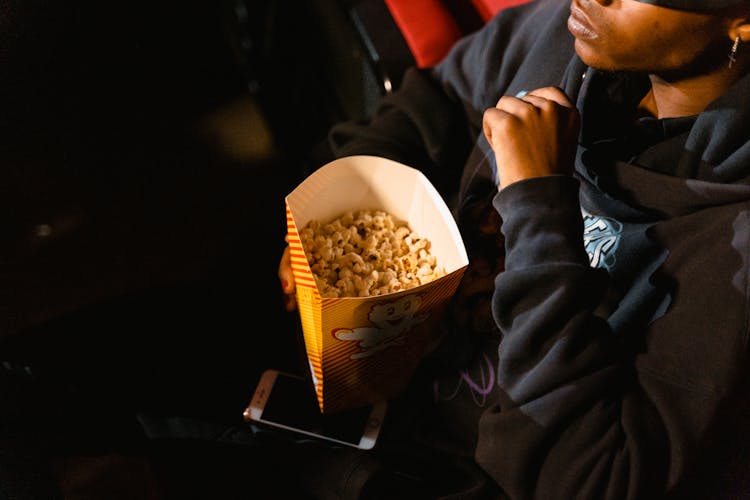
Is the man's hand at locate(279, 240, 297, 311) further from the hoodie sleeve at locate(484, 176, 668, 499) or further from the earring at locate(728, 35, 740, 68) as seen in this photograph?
the earring at locate(728, 35, 740, 68)

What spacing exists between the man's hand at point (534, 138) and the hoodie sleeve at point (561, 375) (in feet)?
0.09

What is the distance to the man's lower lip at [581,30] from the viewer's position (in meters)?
0.79

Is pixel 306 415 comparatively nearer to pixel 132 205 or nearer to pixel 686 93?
pixel 132 205

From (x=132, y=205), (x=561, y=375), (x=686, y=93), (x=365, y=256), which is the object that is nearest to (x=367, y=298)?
(x=365, y=256)

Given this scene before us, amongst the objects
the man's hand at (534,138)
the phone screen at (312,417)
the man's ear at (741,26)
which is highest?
the man's ear at (741,26)

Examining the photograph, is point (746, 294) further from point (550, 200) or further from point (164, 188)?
point (164, 188)

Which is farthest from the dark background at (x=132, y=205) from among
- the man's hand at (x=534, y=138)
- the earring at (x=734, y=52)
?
the earring at (x=734, y=52)

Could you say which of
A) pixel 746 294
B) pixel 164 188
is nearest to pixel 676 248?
pixel 746 294

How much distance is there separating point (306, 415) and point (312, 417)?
1 centimetres

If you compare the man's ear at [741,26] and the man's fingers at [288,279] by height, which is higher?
the man's ear at [741,26]

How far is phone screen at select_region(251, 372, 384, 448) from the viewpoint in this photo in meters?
1.00

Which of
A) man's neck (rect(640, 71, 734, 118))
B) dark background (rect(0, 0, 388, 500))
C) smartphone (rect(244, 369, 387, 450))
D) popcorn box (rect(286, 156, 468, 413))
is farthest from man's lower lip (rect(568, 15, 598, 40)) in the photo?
smartphone (rect(244, 369, 387, 450))

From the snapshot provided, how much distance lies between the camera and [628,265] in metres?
0.83

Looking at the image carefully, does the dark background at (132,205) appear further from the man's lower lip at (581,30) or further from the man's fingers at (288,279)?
the man's lower lip at (581,30)
